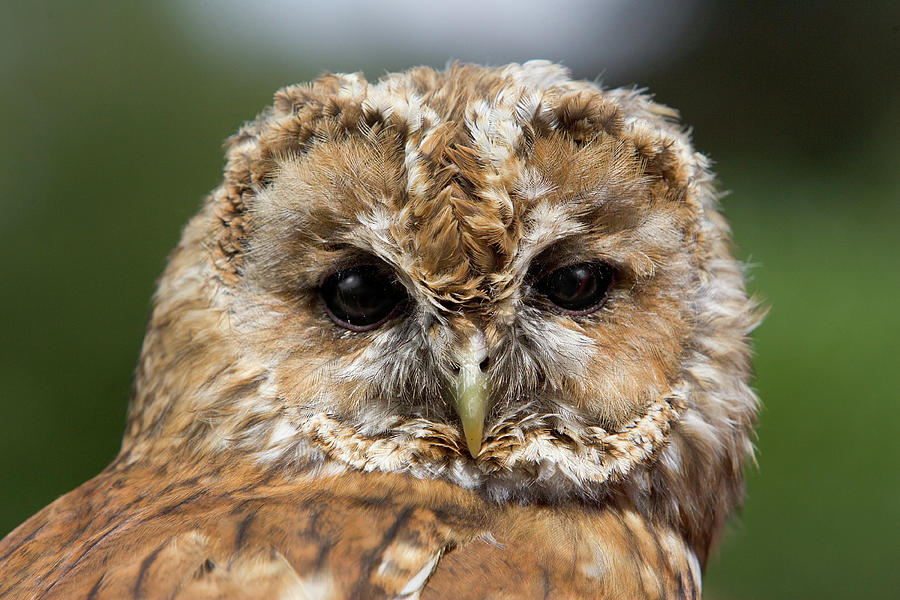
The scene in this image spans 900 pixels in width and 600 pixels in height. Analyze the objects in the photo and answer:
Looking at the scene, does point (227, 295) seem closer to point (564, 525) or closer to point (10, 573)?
point (10, 573)

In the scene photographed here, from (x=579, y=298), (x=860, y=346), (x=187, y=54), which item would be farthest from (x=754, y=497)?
(x=187, y=54)

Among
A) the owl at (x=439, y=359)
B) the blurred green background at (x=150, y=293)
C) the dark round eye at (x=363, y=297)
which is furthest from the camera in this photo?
the blurred green background at (x=150, y=293)

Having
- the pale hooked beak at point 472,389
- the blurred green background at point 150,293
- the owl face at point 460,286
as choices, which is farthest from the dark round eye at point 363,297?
the blurred green background at point 150,293

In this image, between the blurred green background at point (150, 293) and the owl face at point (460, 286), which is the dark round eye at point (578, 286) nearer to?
the owl face at point (460, 286)

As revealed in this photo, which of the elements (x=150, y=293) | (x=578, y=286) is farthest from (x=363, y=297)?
(x=150, y=293)

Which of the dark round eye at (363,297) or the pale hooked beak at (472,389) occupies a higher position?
the dark round eye at (363,297)

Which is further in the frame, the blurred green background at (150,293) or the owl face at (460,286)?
the blurred green background at (150,293)

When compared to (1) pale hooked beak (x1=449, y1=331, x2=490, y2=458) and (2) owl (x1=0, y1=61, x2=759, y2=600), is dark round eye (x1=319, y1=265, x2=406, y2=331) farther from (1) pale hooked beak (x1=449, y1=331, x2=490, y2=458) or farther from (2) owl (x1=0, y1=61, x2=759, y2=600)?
(1) pale hooked beak (x1=449, y1=331, x2=490, y2=458)

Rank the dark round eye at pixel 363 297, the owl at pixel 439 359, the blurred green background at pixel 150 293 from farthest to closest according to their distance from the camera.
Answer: the blurred green background at pixel 150 293, the dark round eye at pixel 363 297, the owl at pixel 439 359
